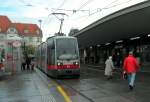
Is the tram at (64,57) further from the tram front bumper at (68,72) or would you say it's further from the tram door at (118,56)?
the tram door at (118,56)

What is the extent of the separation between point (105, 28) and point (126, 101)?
1031 inches

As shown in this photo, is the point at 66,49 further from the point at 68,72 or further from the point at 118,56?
the point at 118,56

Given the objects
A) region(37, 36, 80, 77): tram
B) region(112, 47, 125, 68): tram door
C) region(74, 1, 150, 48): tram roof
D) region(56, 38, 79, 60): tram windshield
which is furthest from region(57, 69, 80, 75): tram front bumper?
region(112, 47, 125, 68): tram door

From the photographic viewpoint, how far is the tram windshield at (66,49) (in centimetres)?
2638

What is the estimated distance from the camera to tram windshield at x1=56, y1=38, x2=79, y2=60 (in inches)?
1039

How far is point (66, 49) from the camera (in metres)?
26.8

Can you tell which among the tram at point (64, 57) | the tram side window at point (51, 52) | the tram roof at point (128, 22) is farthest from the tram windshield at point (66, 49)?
the tram roof at point (128, 22)

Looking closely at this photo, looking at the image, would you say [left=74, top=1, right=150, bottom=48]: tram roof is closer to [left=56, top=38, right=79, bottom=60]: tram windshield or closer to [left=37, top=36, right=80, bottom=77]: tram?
[left=56, top=38, right=79, bottom=60]: tram windshield

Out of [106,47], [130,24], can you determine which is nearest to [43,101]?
[130,24]

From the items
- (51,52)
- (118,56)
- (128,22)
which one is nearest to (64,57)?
(51,52)

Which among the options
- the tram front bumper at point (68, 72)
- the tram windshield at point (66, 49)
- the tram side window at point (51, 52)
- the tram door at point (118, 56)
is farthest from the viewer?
the tram door at point (118, 56)

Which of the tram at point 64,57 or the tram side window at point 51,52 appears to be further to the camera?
the tram side window at point 51,52

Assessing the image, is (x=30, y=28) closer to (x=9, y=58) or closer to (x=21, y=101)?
(x=9, y=58)

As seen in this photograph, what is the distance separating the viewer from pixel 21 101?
1380 cm
